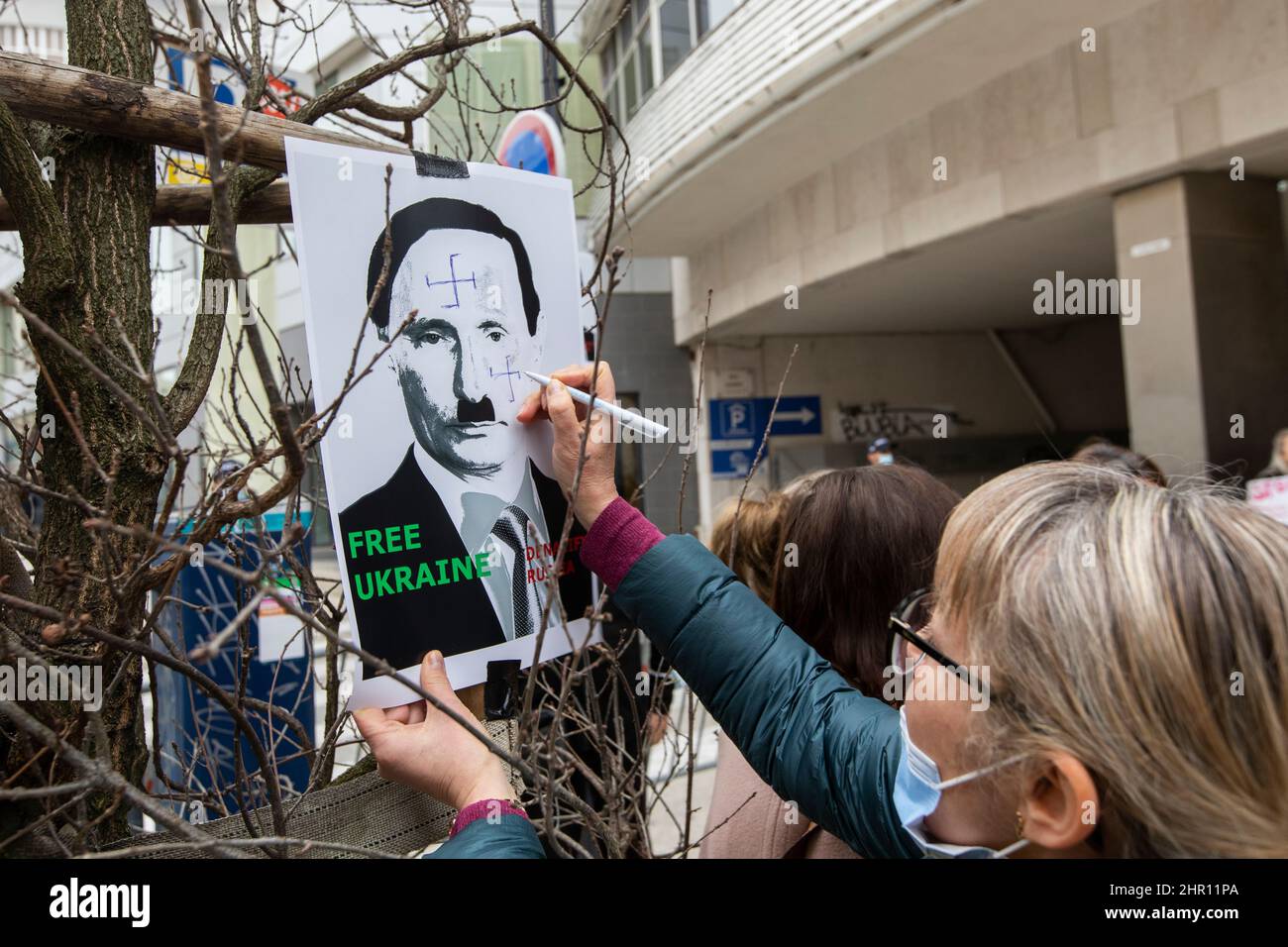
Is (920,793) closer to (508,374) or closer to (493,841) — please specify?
(493,841)

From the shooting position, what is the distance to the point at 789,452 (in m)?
11.3

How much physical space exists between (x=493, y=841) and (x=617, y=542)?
1.50ft

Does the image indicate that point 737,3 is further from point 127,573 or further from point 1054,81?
point 127,573

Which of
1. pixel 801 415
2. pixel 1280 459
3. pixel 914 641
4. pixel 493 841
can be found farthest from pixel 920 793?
pixel 801 415

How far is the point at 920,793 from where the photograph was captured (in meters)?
1.04

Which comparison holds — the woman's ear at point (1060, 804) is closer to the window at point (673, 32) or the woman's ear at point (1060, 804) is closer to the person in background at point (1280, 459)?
the person in background at point (1280, 459)

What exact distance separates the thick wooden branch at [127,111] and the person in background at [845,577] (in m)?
0.92

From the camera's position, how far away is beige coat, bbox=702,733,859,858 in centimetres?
138

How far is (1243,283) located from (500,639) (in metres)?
5.52

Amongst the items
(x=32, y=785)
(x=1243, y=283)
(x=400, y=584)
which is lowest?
(x=32, y=785)

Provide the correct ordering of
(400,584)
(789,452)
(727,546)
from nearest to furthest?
(400,584), (727,546), (789,452)

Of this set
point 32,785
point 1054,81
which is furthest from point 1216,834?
point 1054,81

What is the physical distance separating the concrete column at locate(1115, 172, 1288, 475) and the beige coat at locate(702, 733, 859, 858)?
178 inches

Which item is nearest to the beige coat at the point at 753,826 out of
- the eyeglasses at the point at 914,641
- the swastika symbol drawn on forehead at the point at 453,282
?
the eyeglasses at the point at 914,641
